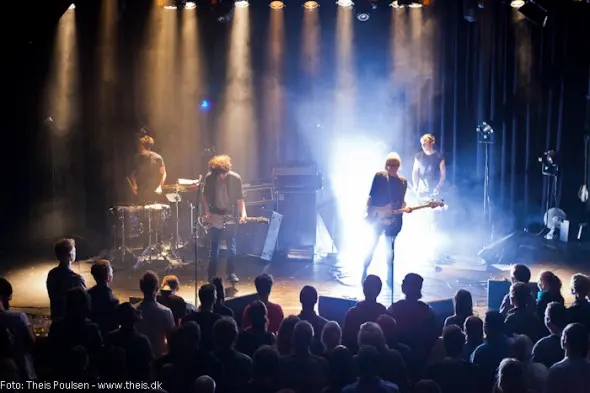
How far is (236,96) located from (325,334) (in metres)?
10.2

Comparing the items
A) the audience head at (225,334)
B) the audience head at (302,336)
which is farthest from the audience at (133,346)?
the audience head at (302,336)

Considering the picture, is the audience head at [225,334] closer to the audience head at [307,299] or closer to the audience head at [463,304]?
the audience head at [307,299]

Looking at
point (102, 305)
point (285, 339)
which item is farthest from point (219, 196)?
point (285, 339)

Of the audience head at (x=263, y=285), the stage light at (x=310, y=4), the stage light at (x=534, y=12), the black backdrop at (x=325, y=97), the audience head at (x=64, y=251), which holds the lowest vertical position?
the audience head at (x=263, y=285)

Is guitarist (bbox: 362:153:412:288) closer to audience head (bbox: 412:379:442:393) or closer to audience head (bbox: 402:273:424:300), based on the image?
audience head (bbox: 402:273:424:300)

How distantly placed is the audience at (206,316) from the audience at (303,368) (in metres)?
0.60

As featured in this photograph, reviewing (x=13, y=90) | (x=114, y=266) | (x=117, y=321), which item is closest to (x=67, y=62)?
(x=13, y=90)

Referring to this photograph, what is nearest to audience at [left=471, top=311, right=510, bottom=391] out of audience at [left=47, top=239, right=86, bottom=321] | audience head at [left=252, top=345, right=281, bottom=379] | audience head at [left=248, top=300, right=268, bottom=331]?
audience head at [left=252, top=345, right=281, bottom=379]

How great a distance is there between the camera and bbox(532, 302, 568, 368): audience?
202 inches

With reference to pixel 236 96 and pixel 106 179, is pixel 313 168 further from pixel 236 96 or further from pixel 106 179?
pixel 106 179

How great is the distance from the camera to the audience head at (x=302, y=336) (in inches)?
185

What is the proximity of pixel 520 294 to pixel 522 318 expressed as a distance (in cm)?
20

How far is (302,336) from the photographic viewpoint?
15.4 feet

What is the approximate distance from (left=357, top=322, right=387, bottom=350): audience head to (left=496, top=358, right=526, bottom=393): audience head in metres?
0.82
